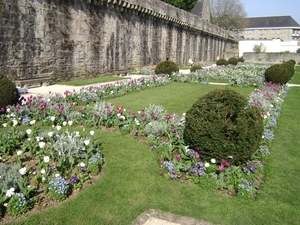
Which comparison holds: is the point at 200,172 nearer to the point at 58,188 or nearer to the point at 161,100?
the point at 58,188

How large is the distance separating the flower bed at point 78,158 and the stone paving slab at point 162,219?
2.47ft

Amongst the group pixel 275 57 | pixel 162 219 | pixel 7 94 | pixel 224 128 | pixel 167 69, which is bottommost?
pixel 162 219

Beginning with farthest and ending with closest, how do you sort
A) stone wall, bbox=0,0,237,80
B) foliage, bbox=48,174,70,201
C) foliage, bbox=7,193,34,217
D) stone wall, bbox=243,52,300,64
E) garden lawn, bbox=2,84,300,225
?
stone wall, bbox=243,52,300,64
stone wall, bbox=0,0,237,80
foliage, bbox=48,174,70,201
garden lawn, bbox=2,84,300,225
foliage, bbox=7,193,34,217

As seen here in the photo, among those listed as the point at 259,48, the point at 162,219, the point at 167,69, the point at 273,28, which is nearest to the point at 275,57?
the point at 259,48

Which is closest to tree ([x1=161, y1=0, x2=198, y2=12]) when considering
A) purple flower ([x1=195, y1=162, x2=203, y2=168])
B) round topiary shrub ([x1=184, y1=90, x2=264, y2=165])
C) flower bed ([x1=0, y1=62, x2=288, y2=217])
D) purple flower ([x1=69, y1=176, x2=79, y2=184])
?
flower bed ([x1=0, y1=62, x2=288, y2=217])

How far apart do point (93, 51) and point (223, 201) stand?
13.1 metres

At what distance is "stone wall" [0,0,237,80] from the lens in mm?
10745

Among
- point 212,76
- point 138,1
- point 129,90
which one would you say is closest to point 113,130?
point 129,90

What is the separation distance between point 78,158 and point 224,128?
7.05 feet

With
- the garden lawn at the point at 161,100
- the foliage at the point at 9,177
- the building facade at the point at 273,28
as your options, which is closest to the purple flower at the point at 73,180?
the foliage at the point at 9,177

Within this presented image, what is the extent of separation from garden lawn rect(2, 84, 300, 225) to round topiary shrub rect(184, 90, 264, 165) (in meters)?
0.55

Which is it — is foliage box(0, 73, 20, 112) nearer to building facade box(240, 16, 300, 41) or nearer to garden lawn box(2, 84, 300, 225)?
garden lawn box(2, 84, 300, 225)

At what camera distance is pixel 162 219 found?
3107 mm

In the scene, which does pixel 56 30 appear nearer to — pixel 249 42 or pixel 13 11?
pixel 13 11
